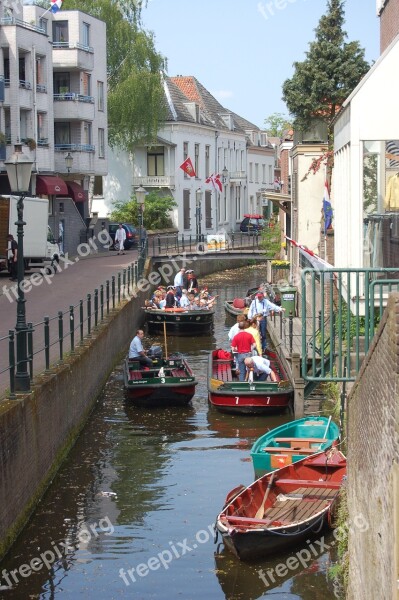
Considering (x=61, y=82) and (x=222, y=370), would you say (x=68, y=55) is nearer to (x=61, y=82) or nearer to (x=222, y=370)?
(x=61, y=82)

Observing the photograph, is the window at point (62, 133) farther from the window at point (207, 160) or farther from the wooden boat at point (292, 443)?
the wooden boat at point (292, 443)

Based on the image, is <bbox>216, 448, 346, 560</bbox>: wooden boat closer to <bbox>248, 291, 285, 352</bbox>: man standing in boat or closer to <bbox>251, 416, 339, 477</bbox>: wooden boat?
<bbox>251, 416, 339, 477</bbox>: wooden boat

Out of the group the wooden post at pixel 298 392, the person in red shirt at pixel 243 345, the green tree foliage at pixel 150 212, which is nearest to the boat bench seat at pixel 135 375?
the person in red shirt at pixel 243 345

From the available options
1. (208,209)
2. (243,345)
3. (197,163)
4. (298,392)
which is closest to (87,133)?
(197,163)

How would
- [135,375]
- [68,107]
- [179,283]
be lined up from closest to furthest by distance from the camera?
[135,375]
[179,283]
[68,107]

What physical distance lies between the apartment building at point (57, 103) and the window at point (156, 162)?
1175 cm

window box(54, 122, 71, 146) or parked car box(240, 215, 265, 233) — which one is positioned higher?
window box(54, 122, 71, 146)

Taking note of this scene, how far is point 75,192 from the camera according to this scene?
50562 mm

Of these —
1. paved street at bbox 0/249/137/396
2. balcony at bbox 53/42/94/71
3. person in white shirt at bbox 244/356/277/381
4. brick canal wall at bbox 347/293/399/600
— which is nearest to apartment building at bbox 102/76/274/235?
balcony at bbox 53/42/94/71

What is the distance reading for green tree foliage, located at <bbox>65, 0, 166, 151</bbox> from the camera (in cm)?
5988

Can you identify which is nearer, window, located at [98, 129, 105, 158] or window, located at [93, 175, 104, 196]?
window, located at [98, 129, 105, 158]

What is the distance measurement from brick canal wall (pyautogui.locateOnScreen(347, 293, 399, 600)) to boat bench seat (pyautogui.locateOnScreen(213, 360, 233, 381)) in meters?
12.5

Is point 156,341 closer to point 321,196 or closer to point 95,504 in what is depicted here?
point 321,196

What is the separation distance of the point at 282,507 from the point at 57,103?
40181mm
